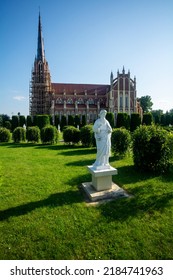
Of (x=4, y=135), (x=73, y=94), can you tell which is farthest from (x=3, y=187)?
(x=73, y=94)

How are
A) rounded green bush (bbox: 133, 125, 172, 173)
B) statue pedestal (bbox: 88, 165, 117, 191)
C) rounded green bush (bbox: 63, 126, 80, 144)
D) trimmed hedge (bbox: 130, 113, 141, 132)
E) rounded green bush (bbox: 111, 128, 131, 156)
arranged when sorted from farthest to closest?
1. trimmed hedge (bbox: 130, 113, 141, 132)
2. rounded green bush (bbox: 63, 126, 80, 144)
3. rounded green bush (bbox: 111, 128, 131, 156)
4. rounded green bush (bbox: 133, 125, 172, 173)
5. statue pedestal (bbox: 88, 165, 117, 191)

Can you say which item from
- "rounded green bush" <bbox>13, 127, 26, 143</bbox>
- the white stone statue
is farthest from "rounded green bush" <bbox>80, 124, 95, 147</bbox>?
the white stone statue

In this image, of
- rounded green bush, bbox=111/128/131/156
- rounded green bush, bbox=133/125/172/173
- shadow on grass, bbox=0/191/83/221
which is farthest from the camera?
rounded green bush, bbox=111/128/131/156

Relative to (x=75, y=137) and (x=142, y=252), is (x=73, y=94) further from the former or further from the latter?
(x=142, y=252)

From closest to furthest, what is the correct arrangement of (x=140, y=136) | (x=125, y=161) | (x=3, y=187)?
1. (x=3, y=187)
2. (x=140, y=136)
3. (x=125, y=161)

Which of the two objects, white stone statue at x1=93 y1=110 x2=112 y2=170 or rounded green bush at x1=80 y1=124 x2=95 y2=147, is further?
rounded green bush at x1=80 y1=124 x2=95 y2=147

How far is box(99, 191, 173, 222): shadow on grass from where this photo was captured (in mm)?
4822

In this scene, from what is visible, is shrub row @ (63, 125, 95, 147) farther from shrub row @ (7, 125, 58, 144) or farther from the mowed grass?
the mowed grass

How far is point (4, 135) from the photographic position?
2025 centimetres

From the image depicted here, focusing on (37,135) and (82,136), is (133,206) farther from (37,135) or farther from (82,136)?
(37,135)

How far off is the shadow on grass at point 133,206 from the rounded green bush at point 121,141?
18.6 feet

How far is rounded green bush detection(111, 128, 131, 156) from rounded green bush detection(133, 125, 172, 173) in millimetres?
2841

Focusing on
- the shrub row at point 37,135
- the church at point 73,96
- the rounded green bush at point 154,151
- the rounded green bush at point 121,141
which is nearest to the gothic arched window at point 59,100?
the church at point 73,96

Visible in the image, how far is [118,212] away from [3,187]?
3.94 m
